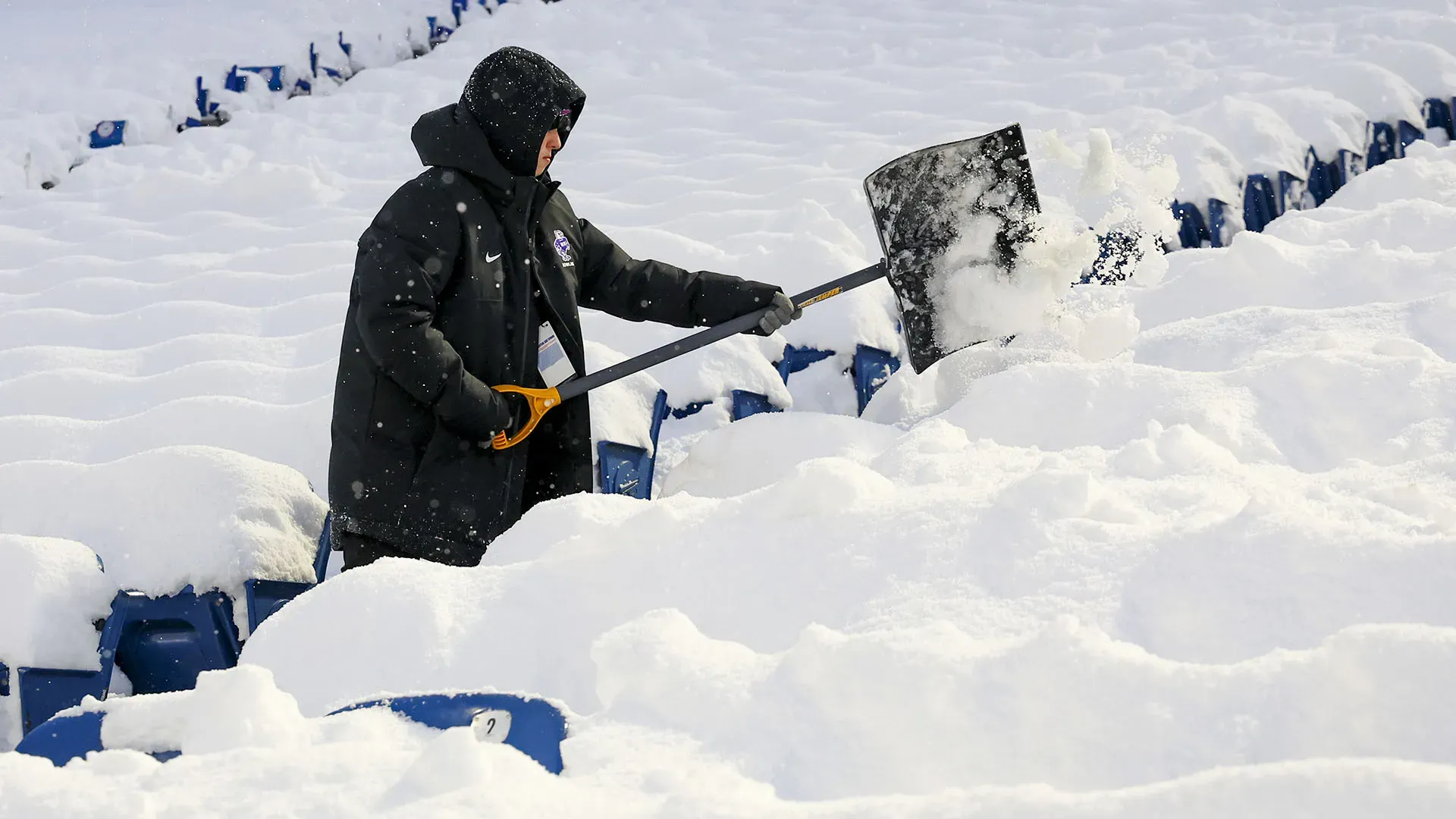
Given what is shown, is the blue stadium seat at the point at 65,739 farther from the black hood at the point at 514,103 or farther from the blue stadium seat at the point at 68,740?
the black hood at the point at 514,103

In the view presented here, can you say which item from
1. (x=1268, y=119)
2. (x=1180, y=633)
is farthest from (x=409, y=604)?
(x=1268, y=119)

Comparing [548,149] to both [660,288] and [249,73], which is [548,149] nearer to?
[660,288]

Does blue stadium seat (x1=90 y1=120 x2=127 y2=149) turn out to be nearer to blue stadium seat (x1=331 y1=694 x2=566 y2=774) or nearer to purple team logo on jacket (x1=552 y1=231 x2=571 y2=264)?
purple team logo on jacket (x1=552 y1=231 x2=571 y2=264)

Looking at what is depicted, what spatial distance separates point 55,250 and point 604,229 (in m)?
2.15

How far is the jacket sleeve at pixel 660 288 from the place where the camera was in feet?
9.86

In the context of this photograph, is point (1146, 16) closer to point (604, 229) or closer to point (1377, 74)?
point (1377, 74)

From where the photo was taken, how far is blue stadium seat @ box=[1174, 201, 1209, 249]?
15.1 ft

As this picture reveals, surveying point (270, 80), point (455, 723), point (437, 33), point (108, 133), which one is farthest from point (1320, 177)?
point (108, 133)

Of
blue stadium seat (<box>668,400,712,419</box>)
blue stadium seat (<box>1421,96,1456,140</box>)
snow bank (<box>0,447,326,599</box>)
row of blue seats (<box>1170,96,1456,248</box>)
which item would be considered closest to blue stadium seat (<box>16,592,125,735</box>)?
snow bank (<box>0,447,326,599</box>)

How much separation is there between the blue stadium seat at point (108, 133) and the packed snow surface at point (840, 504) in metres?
0.27

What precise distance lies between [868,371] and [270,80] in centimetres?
471

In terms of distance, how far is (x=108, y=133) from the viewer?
6.23 meters

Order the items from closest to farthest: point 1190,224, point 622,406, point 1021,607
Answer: point 1021,607
point 622,406
point 1190,224

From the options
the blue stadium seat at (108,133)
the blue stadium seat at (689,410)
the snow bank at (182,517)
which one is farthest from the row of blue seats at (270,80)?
the blue stadium seat at (689,410)
